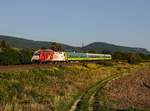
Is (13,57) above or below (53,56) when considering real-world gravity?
below

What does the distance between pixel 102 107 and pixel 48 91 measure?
19.9 feet

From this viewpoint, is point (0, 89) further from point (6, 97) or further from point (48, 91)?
point (48, 91)

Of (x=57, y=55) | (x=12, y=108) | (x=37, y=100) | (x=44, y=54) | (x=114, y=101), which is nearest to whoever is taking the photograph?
(x=12, y=108)

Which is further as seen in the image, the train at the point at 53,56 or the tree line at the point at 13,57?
the train at the point at 53,56

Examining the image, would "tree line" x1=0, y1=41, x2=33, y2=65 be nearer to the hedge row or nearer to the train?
the hedge row

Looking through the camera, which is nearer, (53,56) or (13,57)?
(13,57)

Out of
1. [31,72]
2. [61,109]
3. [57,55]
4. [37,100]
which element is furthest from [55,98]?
[57,55]

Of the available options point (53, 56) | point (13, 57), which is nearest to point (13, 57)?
point (13, 57)

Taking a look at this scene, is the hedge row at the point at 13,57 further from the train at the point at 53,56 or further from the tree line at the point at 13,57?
the train at the point at 53,56

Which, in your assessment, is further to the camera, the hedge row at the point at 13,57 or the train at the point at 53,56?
the train at the point at 53,56

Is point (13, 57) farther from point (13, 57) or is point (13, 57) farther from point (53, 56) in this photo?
point (53, 56)

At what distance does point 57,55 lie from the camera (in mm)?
68812

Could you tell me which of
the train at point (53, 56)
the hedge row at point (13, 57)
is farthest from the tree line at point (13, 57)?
the train at point (53, 56)

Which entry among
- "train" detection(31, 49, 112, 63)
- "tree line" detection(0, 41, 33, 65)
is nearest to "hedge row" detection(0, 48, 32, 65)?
"tree line" detection(0, 41, 33, 65)
